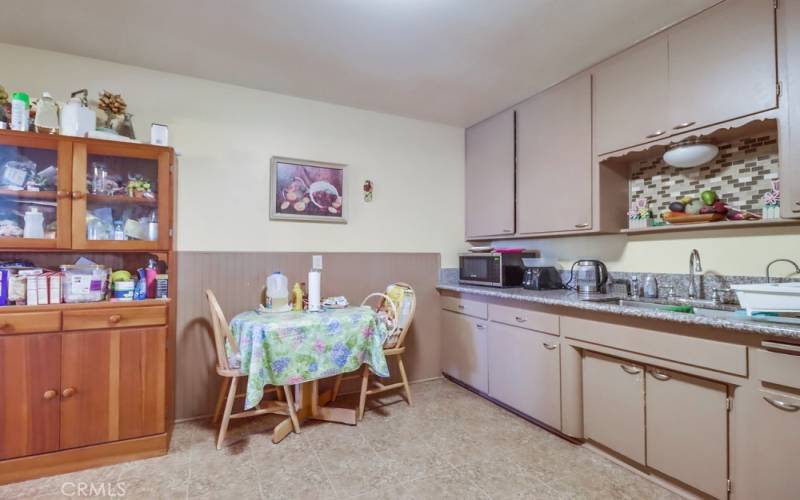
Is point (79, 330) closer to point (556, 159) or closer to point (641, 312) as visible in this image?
point (641, 312)

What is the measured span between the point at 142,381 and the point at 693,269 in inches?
130

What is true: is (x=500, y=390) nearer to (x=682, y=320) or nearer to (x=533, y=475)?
(x=533, y=475)

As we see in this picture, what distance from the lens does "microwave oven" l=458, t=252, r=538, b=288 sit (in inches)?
118

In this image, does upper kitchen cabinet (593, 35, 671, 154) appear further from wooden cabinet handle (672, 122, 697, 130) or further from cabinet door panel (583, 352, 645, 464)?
cabinet door panel (583, 352, 645, 464)

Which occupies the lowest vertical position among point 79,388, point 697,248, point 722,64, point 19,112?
point 79,388

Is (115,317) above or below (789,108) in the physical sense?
below

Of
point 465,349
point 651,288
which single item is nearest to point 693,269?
point 651,288

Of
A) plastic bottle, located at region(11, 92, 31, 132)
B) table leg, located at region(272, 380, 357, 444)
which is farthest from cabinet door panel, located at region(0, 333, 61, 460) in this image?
table leg, located at region(272, 380, 357, 444)

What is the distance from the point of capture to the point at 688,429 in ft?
5.59

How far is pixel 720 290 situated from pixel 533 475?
149cm

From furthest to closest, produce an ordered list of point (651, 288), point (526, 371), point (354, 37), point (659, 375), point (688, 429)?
point (526, 371) < point (651, 288) < point (354, 37) < point (659, 375) < point (688, 429)

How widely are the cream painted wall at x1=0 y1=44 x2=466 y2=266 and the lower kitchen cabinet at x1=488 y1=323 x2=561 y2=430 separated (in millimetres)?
1154

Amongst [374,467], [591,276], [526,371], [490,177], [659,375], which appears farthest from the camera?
[490,177]

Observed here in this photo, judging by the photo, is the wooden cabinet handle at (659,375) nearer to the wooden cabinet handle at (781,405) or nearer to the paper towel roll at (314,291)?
the wooden cabinet handle at (781,405)
